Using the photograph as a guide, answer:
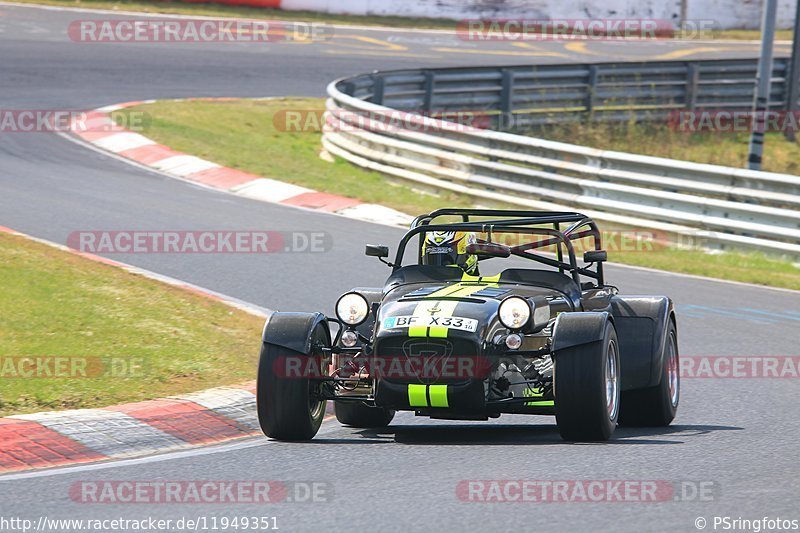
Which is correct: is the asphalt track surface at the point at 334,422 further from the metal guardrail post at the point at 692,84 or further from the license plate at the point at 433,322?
the metal guardrail post at the point at 692,84

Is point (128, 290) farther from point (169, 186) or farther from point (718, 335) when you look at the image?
point (169, 186)

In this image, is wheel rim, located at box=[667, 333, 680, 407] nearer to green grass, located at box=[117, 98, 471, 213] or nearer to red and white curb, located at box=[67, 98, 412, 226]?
red and white curb, located at box=[67, 98, 412, 226]

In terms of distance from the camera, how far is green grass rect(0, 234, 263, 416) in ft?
28.9

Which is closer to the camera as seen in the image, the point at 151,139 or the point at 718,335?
the point at 718,335

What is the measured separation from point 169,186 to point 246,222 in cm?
262

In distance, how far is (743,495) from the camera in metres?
6.20

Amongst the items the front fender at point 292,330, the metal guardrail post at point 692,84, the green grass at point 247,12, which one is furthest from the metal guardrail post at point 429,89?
the front fender at point 292,330

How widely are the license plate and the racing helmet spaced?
1.20m

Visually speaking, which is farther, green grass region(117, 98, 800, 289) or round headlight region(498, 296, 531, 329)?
green grass region(117, 98, 800, 289)

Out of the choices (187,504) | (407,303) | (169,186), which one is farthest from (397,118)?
(187,504)

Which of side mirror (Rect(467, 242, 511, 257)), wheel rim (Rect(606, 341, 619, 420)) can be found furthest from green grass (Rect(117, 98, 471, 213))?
wheel rim (Rect(606, 341, 619, 420))

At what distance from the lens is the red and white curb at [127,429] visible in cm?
735

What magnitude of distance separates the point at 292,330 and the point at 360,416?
1221mm

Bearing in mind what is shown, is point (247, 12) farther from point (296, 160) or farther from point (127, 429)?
point (127, 429)
